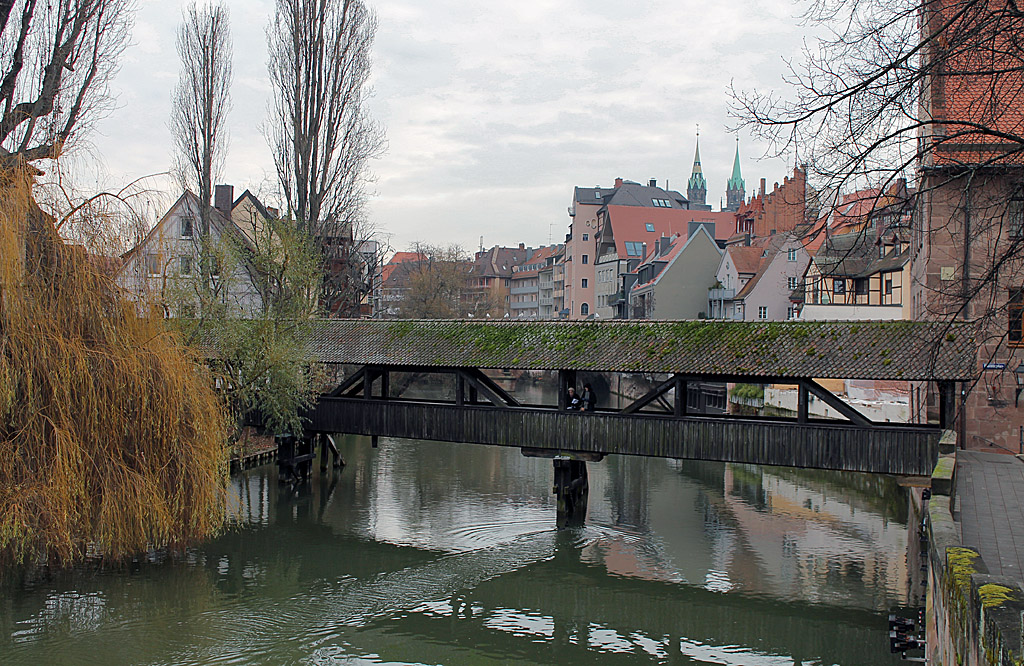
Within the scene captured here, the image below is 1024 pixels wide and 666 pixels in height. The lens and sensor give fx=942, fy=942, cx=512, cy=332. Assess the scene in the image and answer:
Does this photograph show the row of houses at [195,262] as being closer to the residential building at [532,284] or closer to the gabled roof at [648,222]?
the gabled roof at [648,222]

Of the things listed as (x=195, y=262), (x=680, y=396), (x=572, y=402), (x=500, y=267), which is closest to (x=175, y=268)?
(x=195, y=262)

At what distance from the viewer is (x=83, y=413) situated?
8.98 m

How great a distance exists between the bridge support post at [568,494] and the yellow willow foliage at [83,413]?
5521mm

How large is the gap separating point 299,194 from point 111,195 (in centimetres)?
1212

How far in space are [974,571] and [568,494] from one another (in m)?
9.94

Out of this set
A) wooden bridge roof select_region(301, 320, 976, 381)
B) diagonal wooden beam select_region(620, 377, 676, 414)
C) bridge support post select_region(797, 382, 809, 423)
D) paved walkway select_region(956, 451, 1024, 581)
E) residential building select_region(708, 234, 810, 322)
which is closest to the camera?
paved walkway select_region(956, 451, 1024, 581)

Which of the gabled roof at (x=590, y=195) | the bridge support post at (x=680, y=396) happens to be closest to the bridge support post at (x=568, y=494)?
the bridge support post at (x=680, y=396)

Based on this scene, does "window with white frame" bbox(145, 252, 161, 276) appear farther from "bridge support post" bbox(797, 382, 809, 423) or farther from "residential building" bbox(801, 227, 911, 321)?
"residential building" bbox(801, 227, 911, 321)

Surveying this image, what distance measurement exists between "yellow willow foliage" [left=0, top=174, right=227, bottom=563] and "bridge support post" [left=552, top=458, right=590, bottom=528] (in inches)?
217

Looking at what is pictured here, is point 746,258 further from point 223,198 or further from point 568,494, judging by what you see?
point 568,494

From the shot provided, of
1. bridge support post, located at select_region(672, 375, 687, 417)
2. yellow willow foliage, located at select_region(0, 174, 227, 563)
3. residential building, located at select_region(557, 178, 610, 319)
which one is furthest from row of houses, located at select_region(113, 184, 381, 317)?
residential building, located at select_region(557, 178, 610, 319)

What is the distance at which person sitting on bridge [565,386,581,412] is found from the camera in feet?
45.6

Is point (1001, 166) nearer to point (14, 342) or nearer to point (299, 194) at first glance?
point (14, 342)

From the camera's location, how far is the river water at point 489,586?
8844 mm
